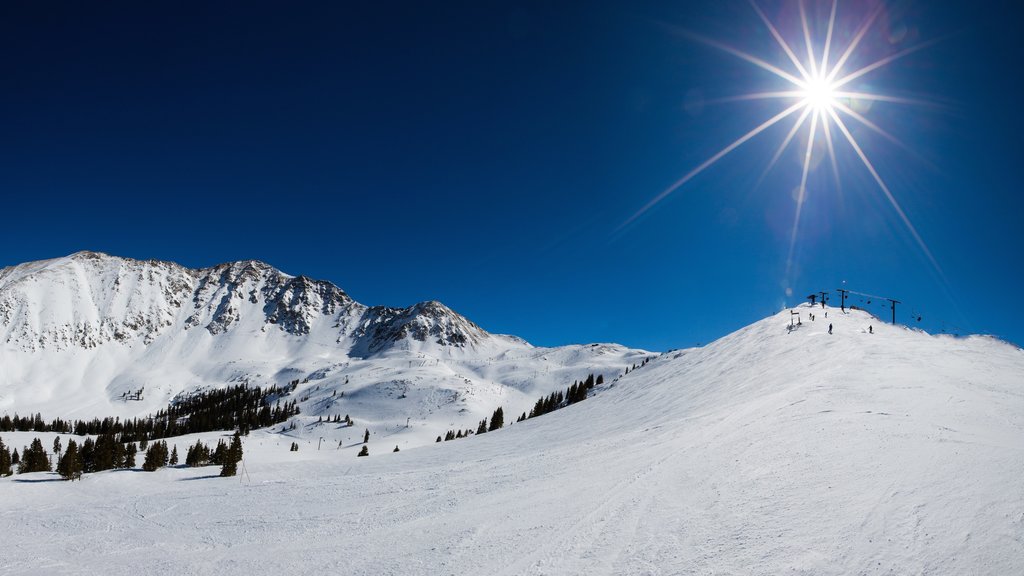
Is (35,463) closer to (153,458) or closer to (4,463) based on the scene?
(4,463)

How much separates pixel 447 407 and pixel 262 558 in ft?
548

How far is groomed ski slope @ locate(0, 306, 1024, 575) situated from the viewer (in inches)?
382

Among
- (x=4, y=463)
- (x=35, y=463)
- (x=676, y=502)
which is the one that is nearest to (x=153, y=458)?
(x=4, y=463)

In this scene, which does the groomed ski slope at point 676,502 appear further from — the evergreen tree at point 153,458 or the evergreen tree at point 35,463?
the evergreen tree at point 35,463

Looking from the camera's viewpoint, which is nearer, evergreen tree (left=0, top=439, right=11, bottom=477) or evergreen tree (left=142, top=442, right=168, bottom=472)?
evergreen tree (left=142, top=442, right=168, bottom=472)

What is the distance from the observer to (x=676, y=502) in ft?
44.5

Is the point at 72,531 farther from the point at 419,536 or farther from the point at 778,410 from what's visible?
the point at 778,410

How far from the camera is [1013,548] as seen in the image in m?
7.90

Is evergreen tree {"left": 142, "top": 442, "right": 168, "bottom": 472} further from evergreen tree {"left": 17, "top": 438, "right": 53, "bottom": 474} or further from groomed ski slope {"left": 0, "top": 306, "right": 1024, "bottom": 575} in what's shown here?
groomed ski slope {"left": 0, "top": 306, "right": 1024, "bottom": 575}

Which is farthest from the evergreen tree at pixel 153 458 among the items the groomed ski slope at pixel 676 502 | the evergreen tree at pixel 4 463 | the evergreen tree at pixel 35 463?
the groomed ski slope at pixel 676 502

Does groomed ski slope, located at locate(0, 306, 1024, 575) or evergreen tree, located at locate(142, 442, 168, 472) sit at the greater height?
groomed ski slope, located at locate(0, 306, 1024, 575)

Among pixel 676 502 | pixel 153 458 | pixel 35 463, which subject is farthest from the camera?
pixel 35 463

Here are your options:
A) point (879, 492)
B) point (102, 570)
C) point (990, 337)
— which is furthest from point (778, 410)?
point (990, 337)

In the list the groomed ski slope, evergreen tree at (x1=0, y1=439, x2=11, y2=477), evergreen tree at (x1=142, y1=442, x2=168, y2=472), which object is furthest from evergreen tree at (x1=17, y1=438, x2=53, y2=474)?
the groomed ski slope
